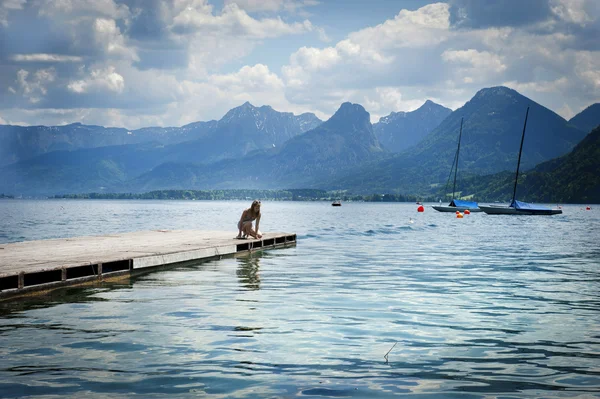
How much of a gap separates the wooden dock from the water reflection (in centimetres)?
98

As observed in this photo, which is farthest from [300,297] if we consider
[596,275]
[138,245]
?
[596,275]

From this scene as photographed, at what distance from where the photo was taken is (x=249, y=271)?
1212 inches

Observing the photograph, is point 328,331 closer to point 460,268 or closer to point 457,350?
point 457,350

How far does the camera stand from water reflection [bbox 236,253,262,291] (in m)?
25.7

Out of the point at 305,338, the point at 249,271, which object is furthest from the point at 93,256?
the point at 305,338

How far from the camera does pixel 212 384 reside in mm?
11086

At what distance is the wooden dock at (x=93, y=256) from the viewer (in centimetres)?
2142

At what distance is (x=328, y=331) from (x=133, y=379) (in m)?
5.89

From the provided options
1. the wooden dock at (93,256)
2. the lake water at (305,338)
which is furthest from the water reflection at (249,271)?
the wooden dock at (93,256)

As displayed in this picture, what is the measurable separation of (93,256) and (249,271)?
7.34 metres

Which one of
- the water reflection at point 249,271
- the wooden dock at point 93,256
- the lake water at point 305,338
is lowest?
the water reflection at point 249,271

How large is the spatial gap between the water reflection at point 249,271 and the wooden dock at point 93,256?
3.22 ft

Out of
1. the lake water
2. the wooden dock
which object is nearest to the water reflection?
A: the lake water

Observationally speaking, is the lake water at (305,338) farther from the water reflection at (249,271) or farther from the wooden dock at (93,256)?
the wooden dock at (93,256)
